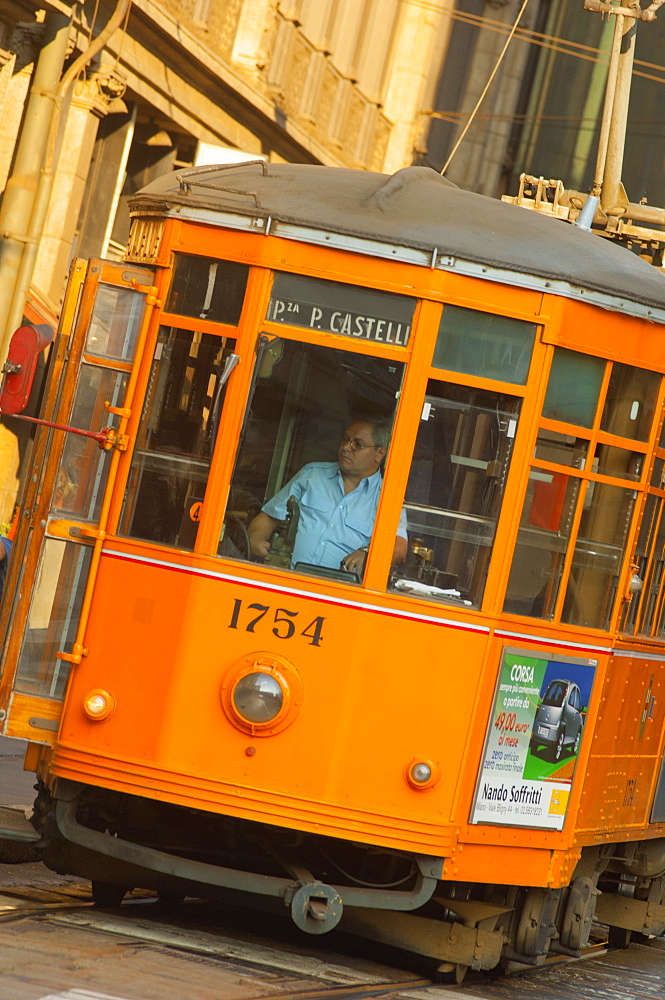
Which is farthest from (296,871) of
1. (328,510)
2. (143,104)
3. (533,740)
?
(143,104)

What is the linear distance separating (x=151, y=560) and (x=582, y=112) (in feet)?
84.3

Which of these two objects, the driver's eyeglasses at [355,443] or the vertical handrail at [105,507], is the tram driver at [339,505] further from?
the vertical handrail at [105,507]

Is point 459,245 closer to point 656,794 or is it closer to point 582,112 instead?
point 656,794

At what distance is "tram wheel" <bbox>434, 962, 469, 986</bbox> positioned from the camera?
7355mm

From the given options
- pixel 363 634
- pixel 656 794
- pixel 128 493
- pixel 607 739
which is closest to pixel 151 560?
pixel 128 493

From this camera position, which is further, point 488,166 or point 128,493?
point 488,166

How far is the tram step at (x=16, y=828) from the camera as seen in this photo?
23.5 feet

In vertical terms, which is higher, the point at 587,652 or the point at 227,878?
the point at 587,652

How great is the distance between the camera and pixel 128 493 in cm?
711

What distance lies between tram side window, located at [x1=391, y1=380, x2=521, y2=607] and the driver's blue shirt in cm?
18

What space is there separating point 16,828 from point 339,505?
6.40ft

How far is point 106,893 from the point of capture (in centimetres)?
776

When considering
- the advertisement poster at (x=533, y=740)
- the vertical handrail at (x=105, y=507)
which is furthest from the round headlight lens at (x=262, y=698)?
the advertisement poster at (x=533, y=740)

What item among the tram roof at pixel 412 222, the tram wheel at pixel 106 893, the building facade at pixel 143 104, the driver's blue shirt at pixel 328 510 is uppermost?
the building facade at pixel 143 104
